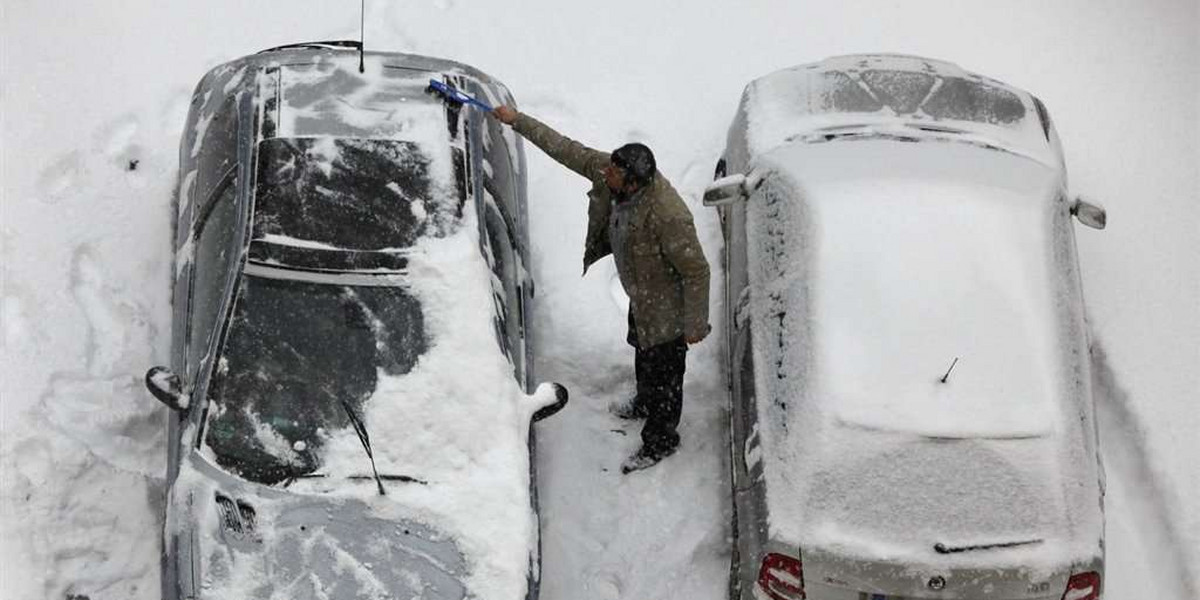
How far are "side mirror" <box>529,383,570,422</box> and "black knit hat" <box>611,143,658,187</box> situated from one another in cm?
A: 97

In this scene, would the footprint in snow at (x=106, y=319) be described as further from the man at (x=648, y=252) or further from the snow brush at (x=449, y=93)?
the man at (x=648, y=252)

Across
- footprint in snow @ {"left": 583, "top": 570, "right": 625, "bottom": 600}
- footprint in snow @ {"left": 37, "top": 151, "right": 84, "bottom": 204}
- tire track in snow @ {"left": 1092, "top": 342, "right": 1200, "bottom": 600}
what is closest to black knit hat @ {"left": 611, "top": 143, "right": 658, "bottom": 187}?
footprint in snow @ {"left": 583, "top": 570, "right": 625, "bottom": 600}

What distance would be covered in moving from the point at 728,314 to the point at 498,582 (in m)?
2.04

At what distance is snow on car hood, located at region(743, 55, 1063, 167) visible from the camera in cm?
568

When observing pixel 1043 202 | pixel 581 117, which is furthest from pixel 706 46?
pixel 1043 202

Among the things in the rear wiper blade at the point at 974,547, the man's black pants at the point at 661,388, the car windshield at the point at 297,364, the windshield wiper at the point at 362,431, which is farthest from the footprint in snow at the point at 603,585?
the rear wiper blade at the point at 974,547

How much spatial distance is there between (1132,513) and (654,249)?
307cm

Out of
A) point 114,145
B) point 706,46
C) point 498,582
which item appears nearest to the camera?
point 498,582

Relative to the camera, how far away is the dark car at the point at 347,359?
4379 mm

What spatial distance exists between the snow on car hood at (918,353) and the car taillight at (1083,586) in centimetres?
13

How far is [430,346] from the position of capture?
4.75 m

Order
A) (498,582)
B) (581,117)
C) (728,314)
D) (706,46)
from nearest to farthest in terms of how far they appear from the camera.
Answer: (498,582), (728,314), (581,117), (706,46)

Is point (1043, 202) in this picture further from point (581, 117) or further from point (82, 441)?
point (82, 441)

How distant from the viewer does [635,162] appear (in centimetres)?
467
